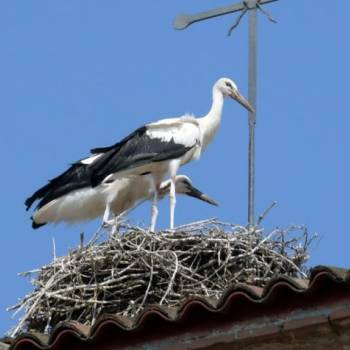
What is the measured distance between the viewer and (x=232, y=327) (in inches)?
235

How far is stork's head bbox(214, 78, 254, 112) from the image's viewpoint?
12.2m

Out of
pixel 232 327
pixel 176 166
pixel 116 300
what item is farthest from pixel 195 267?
pixel 232 327

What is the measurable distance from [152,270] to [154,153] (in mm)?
2518

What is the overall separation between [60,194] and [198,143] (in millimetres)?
1304

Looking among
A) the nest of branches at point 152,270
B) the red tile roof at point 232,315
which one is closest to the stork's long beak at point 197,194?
the nest of branches at point 152,270

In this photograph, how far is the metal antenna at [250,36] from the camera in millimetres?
8984

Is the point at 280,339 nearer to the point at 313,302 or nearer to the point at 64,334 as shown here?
the point at 313,302

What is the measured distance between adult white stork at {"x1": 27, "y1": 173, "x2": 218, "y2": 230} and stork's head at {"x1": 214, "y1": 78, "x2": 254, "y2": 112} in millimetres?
812

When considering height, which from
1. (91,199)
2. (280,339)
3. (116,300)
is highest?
(91,199)

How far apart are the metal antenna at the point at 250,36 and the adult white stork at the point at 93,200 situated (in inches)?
75.6

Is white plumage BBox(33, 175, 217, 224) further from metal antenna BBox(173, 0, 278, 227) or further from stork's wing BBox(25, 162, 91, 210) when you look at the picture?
metal antenna BBox(173, 0, 278, 227)

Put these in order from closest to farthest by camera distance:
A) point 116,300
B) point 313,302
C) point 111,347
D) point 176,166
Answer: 1. point 313,302
2. point 111,347
3. point 116,300
4. point 176,166

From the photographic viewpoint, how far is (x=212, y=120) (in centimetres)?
1227

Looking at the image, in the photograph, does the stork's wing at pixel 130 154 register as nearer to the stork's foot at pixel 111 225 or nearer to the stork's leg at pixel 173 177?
the stork's leg at pixel 173 177
